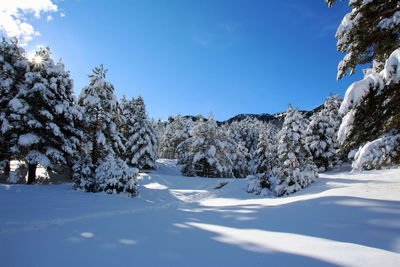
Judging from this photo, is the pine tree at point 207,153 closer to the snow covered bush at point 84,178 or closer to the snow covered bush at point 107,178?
the snow covered bush at point 107,178

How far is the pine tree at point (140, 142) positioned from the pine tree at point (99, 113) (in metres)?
10.9

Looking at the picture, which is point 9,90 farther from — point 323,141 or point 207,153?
point 323,141

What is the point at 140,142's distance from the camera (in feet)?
85.9

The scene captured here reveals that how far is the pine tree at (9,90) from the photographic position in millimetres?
11121

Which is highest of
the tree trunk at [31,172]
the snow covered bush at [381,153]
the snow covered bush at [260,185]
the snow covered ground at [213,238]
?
the snow covered bush at [381,153]

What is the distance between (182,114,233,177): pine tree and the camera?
85.1 ft

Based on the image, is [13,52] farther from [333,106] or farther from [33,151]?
[333,106]

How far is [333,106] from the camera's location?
2930 cm

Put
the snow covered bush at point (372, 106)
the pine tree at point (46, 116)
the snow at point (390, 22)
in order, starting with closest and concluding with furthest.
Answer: the snow covered bush at point (372, 106)
the snow at point (390, 22)
the pine tree at point (46, 116)

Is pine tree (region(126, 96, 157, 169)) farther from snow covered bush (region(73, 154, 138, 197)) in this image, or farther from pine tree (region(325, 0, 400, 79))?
pine tree (region(325, 0, 400, 79))

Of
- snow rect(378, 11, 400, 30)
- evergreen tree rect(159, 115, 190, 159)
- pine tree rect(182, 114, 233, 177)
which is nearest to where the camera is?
snow rect(378, 11, 400, 30)

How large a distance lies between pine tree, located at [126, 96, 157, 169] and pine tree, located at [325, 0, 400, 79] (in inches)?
939

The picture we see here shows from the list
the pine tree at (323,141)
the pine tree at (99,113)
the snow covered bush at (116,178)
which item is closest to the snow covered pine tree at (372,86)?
the snow covered bush at (116,178)

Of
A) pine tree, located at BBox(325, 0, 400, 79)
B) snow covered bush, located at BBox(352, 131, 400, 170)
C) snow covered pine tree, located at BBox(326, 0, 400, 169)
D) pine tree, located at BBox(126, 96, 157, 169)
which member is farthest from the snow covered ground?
pine tree, located at BBox(126, 96, 157, 169)
